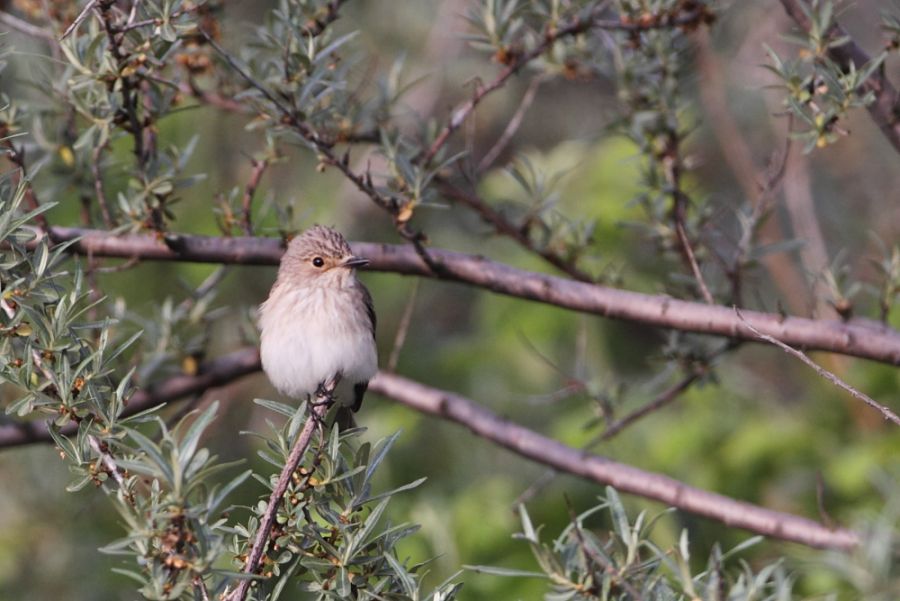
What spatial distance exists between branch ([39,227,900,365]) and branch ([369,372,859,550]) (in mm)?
768

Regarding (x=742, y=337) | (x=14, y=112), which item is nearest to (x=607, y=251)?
(x=742, y=337)

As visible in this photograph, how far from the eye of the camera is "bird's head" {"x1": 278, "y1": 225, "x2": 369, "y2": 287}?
198 inches

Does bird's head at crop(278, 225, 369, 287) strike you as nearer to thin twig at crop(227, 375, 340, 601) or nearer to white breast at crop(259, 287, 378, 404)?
white breast at crop(259, 287, 378, 404)

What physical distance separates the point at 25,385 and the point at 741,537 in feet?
16.0

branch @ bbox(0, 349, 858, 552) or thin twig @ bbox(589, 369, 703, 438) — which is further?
thin twig @ bbox(589, 369, 703, 438)

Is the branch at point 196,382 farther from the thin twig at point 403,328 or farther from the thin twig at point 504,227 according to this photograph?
the thin twig at point 504,227

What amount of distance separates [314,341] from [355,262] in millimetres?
435

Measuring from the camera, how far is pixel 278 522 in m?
2.91

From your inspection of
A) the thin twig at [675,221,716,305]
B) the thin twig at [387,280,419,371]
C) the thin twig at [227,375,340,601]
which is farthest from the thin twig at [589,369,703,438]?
the thin twig at [227,375,340,601]

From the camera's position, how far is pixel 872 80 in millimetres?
4238

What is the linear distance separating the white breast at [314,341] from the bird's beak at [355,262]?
0.29 meters

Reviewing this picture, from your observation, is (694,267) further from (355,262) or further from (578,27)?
(355,262)

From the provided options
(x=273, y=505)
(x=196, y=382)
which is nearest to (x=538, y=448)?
(x=196, y=382)

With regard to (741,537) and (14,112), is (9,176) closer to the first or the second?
(14,112)
